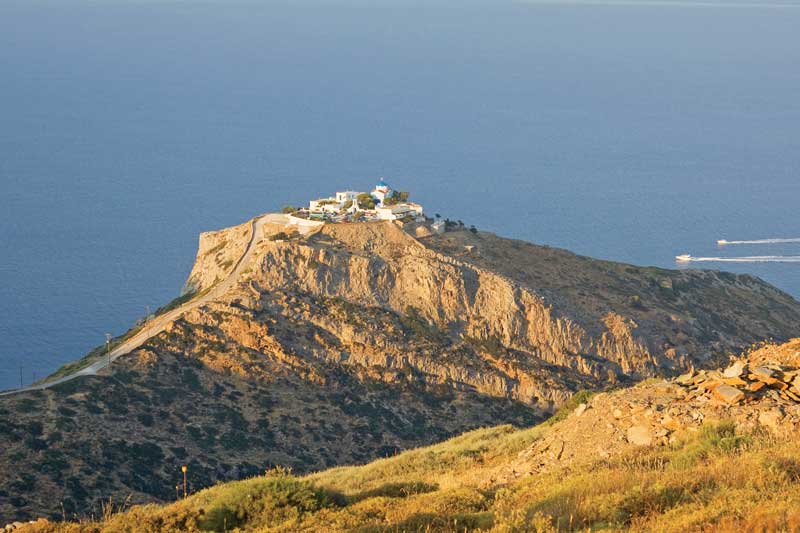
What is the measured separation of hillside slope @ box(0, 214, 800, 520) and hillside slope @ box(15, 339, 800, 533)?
1011 inches

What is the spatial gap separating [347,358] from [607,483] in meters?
48.4

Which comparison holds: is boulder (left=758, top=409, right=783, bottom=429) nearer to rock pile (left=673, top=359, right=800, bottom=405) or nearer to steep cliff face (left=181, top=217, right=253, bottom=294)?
rock pile (left=673, top=359, right=800, bottom=405)

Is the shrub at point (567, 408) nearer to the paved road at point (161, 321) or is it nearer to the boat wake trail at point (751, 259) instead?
the paved road at point (161, 321)

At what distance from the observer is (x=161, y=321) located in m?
71.2

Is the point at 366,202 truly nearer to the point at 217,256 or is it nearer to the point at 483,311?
the point at 217,256

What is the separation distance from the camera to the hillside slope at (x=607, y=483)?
2011 cm

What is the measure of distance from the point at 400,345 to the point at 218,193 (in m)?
107

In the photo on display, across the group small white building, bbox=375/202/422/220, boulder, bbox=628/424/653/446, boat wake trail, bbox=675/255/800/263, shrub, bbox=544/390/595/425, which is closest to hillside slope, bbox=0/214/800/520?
small white building, bbox=375/202/422/220

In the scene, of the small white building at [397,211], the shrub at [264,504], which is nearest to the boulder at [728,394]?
the shrub at [264,504]

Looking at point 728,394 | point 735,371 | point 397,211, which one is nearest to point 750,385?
point 728,394

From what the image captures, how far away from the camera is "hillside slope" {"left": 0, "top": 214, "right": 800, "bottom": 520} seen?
184ft

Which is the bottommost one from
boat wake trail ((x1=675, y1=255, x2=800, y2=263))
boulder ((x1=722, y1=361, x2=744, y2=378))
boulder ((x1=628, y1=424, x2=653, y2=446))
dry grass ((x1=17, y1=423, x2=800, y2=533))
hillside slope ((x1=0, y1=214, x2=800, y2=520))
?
dry grass ((x1=17, y1=423, x2=800, y2=533))

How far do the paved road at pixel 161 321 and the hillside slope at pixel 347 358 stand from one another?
0.93m

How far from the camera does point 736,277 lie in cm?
9794
